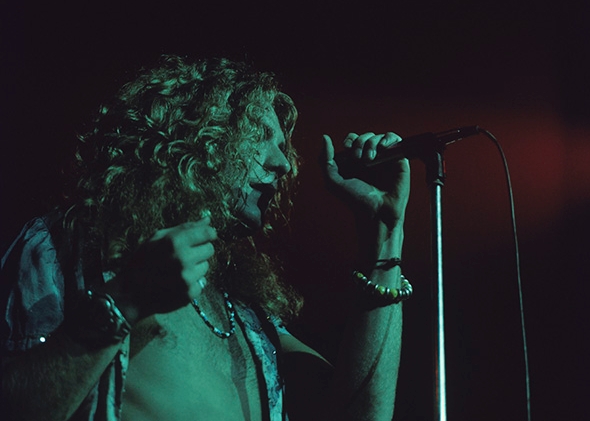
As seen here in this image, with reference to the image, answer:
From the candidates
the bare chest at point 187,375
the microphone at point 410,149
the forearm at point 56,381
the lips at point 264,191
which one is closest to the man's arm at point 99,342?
the forearm at point 56,381

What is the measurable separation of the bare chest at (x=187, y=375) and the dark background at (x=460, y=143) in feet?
2.57

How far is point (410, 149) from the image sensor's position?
5.19ft

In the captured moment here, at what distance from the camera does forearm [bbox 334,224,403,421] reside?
185 centimetres

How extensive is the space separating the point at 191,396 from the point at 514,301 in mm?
1488

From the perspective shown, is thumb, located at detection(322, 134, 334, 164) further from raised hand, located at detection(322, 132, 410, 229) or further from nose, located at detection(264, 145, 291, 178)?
nose, located at detection(264, 145, 291, 178)

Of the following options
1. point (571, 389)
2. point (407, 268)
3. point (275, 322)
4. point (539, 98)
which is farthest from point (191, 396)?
point (539, 98)

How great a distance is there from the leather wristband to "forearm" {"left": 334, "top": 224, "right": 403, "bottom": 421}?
863 mm

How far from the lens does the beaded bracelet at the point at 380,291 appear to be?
181 centimetres

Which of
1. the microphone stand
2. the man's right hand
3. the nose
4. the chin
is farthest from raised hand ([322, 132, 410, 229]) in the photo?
the man's right hand

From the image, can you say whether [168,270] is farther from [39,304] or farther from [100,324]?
[39,304]

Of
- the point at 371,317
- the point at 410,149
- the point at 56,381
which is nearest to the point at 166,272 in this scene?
the point at 56,381

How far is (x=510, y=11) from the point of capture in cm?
262

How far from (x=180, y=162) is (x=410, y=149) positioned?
0.70 metres

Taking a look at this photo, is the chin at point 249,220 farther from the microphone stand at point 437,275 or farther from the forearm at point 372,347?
the microphone stand at point 437,275
